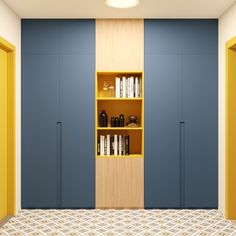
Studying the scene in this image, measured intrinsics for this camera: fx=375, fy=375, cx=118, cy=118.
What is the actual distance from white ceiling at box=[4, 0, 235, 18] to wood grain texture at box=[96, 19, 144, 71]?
16cm

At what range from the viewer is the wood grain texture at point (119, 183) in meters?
5.02

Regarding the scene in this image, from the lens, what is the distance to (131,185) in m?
5.03

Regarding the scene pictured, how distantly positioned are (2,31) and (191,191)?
123 inches

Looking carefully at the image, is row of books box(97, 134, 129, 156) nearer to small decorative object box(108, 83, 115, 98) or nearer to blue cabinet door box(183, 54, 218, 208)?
small decorative object box(108, 83, 115, 98)

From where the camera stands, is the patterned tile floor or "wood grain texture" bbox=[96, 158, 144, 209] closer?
the patterned tile floor

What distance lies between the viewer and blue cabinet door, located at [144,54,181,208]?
5016 mm

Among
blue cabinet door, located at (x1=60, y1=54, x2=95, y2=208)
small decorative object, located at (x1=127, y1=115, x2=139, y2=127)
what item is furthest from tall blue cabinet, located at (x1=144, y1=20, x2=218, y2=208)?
blue cabinet door, located at (x1=60, y1=54, x2=95, y2=208)

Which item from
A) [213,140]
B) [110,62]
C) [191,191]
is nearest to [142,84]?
[110,62]

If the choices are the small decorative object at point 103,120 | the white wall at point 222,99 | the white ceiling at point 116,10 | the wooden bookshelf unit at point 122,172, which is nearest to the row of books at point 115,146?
the wooden bookshelf unit at point 122,172

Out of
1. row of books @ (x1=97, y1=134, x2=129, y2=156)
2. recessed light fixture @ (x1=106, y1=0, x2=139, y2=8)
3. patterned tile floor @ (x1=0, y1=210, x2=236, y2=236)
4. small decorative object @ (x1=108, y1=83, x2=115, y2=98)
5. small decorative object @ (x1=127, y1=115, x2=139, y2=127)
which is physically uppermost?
recessed light fixture @ (x1=106, y1=0, x2=139, y2=8)

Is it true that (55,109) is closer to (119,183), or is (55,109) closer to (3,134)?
(3,134)

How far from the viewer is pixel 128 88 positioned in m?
5.07

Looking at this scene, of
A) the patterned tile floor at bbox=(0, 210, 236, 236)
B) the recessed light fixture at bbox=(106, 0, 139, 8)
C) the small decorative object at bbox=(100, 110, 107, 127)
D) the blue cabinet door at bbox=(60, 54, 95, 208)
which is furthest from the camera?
the small decorative object at bbox=(100, 110, 107, 127)

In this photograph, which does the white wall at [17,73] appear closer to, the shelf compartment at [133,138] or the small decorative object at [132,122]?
the shelf compartment at [133,138]
